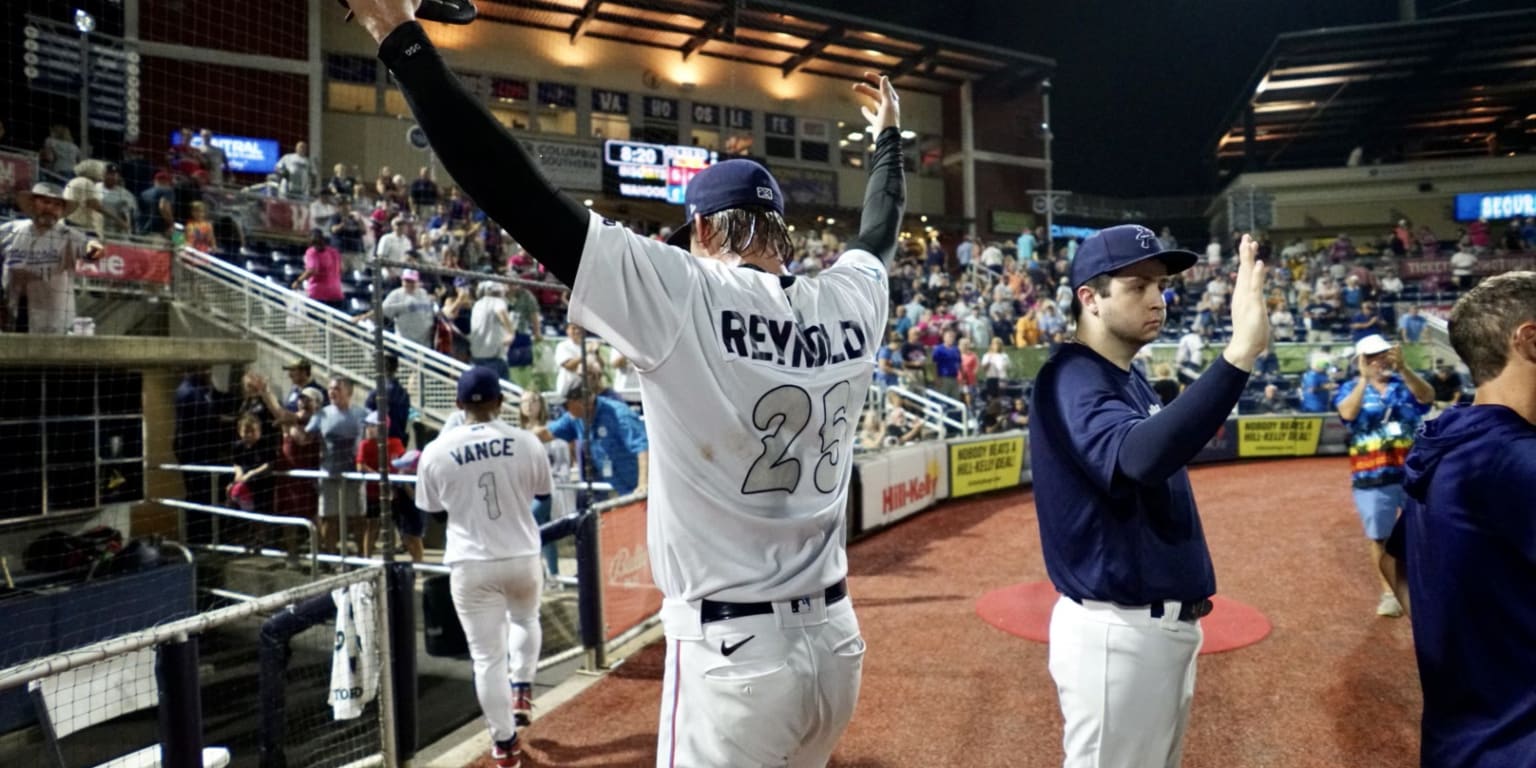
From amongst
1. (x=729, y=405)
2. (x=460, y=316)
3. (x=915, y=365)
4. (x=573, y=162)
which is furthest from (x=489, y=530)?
→ (x=573, y=162)

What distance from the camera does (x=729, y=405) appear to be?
1.74 metres

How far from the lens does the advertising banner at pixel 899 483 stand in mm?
10656

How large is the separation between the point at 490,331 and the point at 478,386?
6.19m

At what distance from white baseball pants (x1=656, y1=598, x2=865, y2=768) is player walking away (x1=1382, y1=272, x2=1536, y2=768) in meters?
1.27

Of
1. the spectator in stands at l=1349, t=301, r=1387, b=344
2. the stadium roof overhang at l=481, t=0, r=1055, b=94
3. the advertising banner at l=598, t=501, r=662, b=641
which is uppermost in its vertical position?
the stadium roof overhang at l=481, t=0, r=1055, b=94

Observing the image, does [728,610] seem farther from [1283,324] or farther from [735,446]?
[1283,324]

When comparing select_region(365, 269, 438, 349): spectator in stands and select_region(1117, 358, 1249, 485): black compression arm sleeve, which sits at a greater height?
select_region(365, 269, 438, 349): spectator in stands

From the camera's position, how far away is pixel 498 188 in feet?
4.83

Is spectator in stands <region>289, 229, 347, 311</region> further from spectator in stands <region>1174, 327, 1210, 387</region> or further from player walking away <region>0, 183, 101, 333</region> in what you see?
spectator in stands <region>1174, 327, 1210, 387</region>

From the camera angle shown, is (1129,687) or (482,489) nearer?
(1129,687)

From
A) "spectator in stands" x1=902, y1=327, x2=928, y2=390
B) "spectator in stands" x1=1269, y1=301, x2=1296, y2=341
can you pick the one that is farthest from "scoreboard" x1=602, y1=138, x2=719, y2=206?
"spectator in stands" x1=1269, y1=301, x2=1296, y2=341


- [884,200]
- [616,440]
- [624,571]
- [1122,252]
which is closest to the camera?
[1122,252]

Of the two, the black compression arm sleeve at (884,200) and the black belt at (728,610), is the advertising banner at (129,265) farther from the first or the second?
the black belt at (728,610)

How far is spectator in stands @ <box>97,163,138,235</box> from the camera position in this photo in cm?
1027
